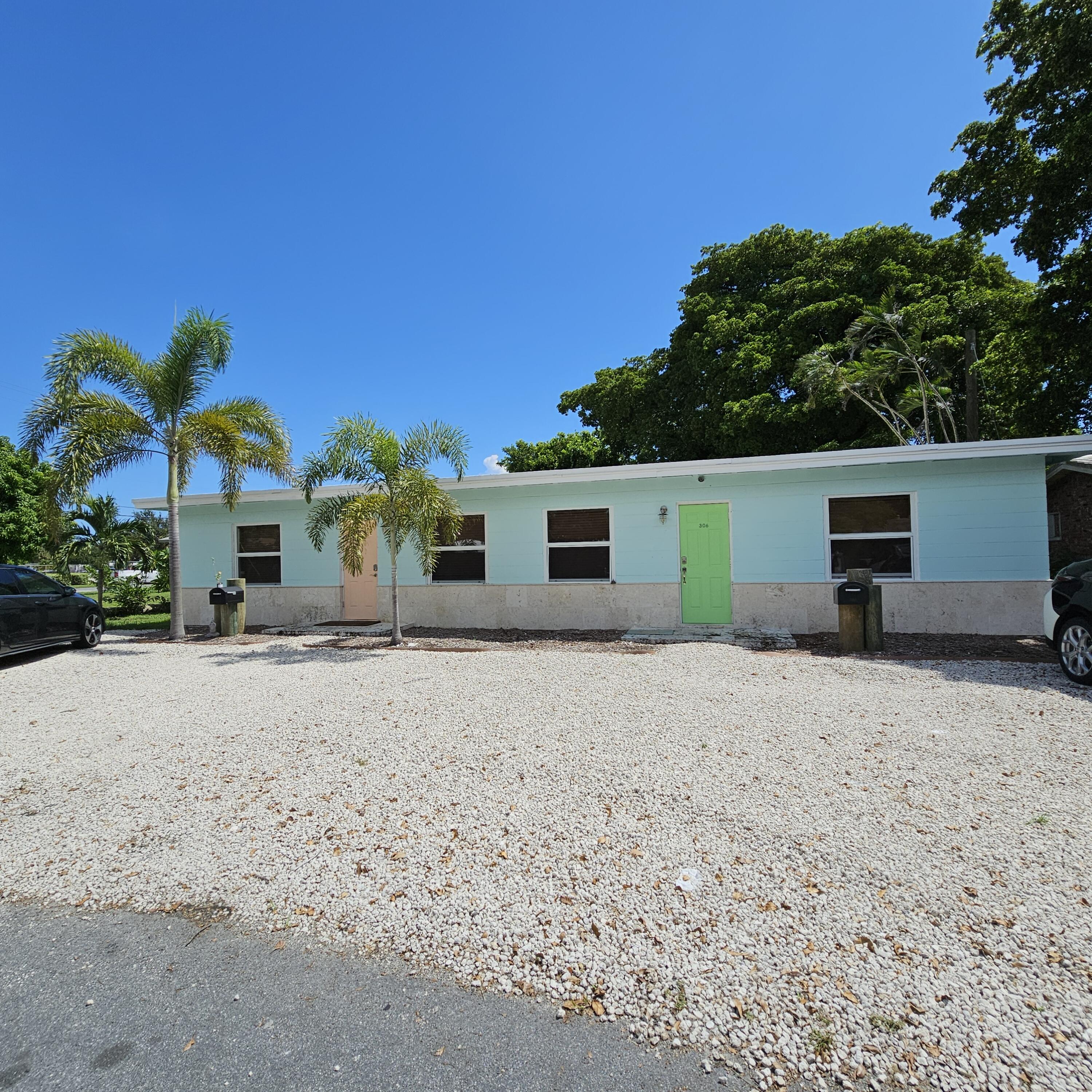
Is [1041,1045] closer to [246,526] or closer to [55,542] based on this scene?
[246,526]

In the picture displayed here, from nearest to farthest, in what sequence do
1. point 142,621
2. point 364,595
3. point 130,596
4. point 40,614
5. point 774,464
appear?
point 40,614 < point 774,464 < point 364,595 < point 142,621 < point 130,596

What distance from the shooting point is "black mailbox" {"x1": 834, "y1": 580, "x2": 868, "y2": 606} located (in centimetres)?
812

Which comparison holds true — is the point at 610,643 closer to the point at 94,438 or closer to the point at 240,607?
the point at 240,607

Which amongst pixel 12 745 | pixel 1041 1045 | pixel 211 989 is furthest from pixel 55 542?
pixel 1041 1045

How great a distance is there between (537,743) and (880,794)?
2253 mm

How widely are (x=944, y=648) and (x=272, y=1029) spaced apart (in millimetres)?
9018

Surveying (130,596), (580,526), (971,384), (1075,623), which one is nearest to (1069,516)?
(971,384)

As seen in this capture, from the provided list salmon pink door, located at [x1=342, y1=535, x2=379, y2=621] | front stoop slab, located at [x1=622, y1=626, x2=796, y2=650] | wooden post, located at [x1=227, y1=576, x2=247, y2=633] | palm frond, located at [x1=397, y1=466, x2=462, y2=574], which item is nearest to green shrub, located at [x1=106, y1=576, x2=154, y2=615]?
wooden post, located at [x1=227, y1=576, x2=247, y2=633]

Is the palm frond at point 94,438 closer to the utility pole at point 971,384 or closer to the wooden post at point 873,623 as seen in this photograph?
the wooden post at point 873,623

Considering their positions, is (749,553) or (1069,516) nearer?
(749,553)

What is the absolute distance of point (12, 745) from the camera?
4789mm

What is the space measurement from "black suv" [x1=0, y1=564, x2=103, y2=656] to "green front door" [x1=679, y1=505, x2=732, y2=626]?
981 cm

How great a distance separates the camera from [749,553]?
10.2 metres

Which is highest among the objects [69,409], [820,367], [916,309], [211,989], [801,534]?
[916,309]
